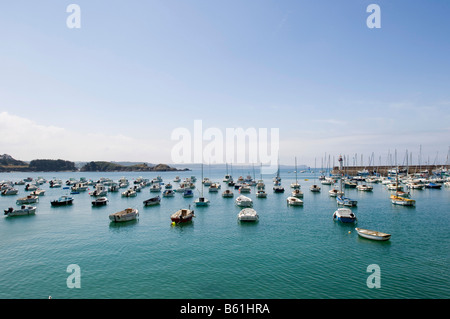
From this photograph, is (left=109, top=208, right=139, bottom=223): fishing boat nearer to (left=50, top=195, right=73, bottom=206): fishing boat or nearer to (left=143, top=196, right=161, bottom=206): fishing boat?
(left=143, top=196, right=161, bottom=206): fishing boat

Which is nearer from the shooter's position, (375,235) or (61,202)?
(375,235)

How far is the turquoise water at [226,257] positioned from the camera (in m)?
22.3

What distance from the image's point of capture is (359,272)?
2545 cm

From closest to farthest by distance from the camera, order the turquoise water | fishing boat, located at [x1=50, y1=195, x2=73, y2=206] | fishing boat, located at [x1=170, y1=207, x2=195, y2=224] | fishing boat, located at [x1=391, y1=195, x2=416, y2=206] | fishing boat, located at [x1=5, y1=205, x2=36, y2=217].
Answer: the turquoise water, fishing boat, located at [x1=170, y1=207, x2=195, y2=224], fishing boat, located at [x1=5, y1=205, x2=36, y2=217], fishing boat, located at [x1=391, y1=195, x2=416, y2=206], fishing boat, located at [x1=50, y1=195, x2=73, y2=206]

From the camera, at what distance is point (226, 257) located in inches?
1187

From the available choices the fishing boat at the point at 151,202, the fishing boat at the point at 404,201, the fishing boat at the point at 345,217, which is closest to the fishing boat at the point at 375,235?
the fishing boat at the point at 345,217

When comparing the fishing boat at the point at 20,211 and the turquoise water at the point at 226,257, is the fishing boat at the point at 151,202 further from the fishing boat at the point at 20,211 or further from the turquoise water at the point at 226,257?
the fishing boat at the point at 20,211

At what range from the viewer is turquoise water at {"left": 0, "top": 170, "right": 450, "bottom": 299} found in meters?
22.3

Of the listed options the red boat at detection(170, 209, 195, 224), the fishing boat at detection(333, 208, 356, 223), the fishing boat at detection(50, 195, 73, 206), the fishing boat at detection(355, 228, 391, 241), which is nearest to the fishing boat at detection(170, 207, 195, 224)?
the red boat at detection(170, 209, 195, 224)

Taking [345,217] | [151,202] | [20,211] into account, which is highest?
[345,217]

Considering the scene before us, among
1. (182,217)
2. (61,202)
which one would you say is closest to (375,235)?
(182,217)

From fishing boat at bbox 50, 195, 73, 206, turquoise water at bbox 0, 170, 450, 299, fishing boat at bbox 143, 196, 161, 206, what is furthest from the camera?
fishing boat at bbox 50, 195, 73, 206

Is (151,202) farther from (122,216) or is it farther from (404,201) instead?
(404,201)

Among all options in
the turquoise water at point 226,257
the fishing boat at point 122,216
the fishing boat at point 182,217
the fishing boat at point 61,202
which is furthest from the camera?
the fishing boat at point 61,202
